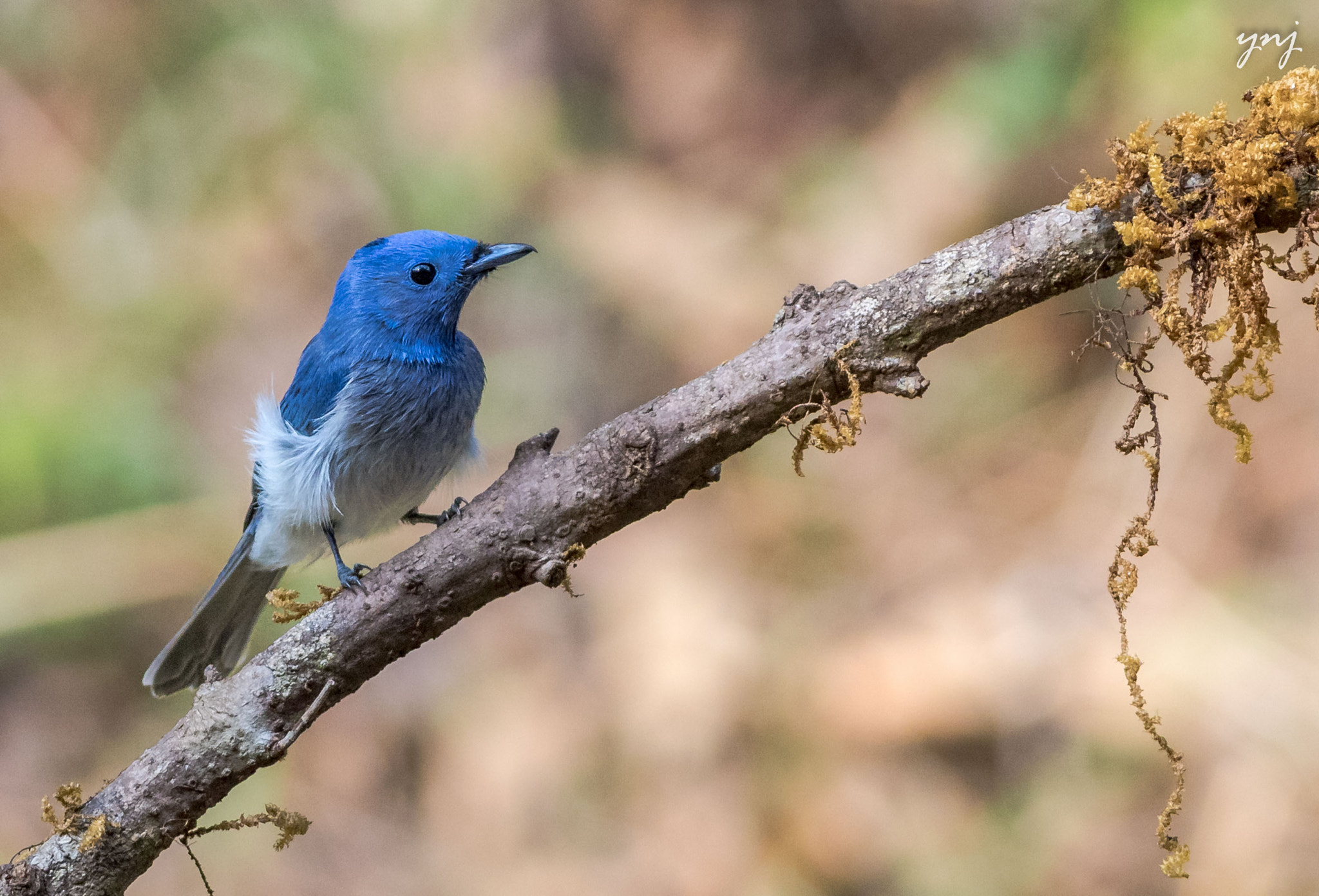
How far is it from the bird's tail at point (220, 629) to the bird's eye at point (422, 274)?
0.90m

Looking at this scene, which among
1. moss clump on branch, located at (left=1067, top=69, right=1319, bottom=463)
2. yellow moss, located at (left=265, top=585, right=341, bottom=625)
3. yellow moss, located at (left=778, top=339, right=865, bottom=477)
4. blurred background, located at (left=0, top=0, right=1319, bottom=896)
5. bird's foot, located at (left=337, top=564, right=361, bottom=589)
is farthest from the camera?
blurred background, located at (left=0, top=0, right=1319, bottom=896)

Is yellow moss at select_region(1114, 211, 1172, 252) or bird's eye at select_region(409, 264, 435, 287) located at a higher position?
bird's eye at select_region(409, 264, 435, 287)

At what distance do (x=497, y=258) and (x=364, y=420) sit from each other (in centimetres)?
59

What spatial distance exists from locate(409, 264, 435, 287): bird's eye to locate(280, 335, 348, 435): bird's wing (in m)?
0.31

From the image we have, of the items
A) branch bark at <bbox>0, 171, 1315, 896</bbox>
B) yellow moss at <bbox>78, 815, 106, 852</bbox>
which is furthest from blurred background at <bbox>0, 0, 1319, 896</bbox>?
yellow moss at <bbox>78, 815, 106, 852</bbox>

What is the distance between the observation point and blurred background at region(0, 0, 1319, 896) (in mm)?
3910

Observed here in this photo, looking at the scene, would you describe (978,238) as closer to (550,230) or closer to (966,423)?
(966,423)

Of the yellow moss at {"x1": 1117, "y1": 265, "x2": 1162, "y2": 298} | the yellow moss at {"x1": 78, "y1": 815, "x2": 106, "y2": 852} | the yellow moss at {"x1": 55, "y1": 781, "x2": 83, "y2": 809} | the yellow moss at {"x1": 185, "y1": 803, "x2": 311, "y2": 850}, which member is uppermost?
the yellow moss at {"x1": 55, "y1": 781, "x2": 83, "y2": 809}

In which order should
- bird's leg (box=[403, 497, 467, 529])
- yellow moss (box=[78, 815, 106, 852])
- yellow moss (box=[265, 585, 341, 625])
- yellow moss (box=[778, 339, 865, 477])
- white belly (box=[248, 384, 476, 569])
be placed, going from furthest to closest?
bird's leg (box=[403, 497, 467, 529])
white belly (box=[248, 384, 476, 569])
yellow moss (box=[265, 585, 341, 625])
yellow moss (box=[78, 815, 106, 852])
yellow moss (box=[778, 339, 865, 477])

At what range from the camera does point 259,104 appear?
18.7 feet

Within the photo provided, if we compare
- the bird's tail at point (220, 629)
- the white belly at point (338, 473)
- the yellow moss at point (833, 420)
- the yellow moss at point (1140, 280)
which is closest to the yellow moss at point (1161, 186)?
the yellow moss at point (1140, 280)

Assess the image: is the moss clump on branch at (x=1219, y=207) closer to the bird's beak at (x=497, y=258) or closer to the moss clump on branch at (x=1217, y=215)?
the moss clump on branch at (x=1217, y=215)

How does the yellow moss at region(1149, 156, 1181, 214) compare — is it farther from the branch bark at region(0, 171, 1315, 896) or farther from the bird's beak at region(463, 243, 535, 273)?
the bird's beak at region(463, 243, 535, 273)

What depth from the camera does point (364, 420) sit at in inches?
113
